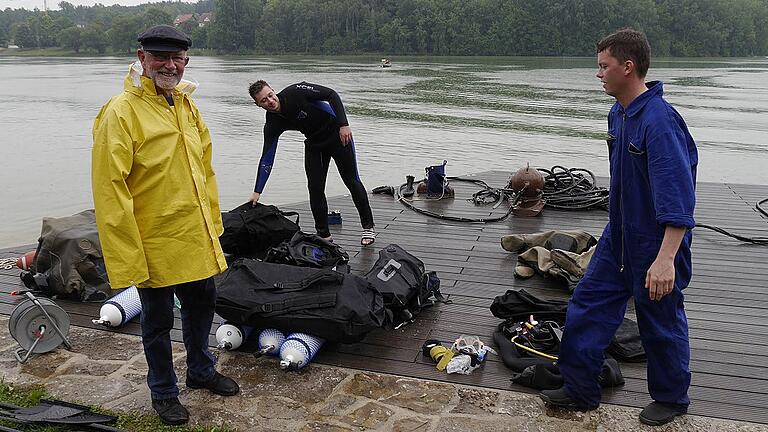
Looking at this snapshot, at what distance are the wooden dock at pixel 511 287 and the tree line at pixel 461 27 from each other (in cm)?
5816

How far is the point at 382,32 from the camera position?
6931cm

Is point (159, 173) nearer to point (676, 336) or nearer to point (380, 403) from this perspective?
point (380, 403)

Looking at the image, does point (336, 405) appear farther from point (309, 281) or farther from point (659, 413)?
point (659, 413)

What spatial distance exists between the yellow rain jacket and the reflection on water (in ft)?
23.4

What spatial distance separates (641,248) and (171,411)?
2098mm

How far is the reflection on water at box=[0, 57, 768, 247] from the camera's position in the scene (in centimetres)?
1206

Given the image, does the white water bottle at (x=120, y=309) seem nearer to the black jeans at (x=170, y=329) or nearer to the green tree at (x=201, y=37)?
the black jeans at (x=170, y=329)

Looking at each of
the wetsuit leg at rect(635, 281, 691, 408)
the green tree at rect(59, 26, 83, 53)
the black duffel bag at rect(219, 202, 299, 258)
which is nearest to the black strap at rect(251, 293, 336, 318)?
the wetsuit leg at rect(635, 281, 691, 408)

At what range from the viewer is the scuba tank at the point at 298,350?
10.9 feet

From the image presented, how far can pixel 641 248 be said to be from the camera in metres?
2.66

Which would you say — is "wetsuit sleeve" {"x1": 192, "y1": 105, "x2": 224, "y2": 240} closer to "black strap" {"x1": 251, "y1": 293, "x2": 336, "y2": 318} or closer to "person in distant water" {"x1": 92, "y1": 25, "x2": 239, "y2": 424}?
"person in distant water" {"x1": 92, "y1": 25, "x2": 239, "y2": 424}

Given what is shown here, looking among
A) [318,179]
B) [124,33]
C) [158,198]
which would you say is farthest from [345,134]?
[124,33]

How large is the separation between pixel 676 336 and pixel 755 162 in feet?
46.7

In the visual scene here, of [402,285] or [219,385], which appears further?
[402,285]
